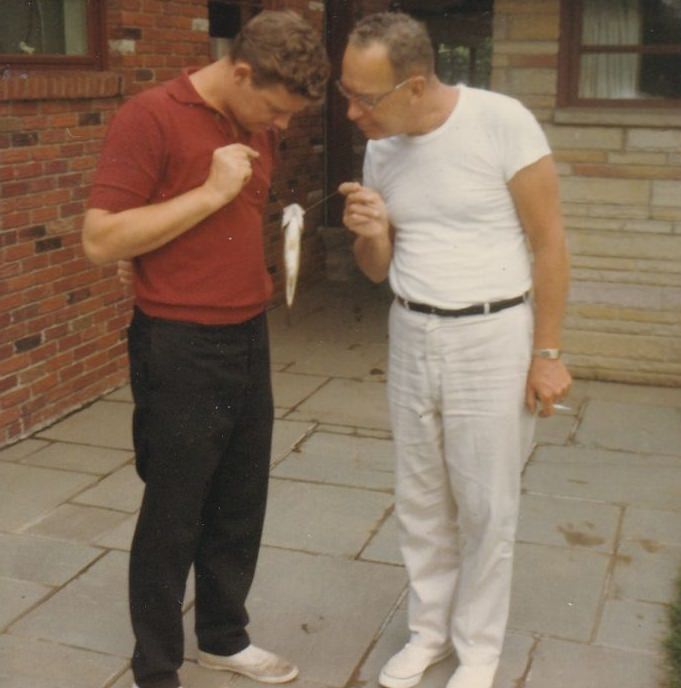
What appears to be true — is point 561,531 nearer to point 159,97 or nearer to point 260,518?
point 260,518

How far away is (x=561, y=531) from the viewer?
175 inches

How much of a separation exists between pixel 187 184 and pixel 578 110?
13.5ft

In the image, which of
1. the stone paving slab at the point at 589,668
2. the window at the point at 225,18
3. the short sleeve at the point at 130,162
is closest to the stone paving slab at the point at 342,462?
the stone paving slab at the point at 589,668

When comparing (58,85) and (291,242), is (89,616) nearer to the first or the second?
(291,242)

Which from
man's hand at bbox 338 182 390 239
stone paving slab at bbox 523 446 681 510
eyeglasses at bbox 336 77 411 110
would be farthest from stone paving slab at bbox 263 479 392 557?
eyeglasses at bbox 336 77 411 110

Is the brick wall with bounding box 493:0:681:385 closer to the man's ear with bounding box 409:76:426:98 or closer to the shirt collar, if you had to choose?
the man's ear with bounding box 409:76:426:98

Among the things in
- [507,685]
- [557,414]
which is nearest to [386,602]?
[507,685]

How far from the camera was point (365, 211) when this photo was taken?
2.86 meters

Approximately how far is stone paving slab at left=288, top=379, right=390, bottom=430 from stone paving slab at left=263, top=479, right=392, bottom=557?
962 mm

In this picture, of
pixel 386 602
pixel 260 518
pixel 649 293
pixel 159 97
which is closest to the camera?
pixel 159 97

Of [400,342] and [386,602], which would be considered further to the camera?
[386,602]

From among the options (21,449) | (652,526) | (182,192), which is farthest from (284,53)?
(21,449)

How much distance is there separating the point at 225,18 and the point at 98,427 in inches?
136

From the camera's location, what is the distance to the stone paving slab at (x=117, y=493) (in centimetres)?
469
